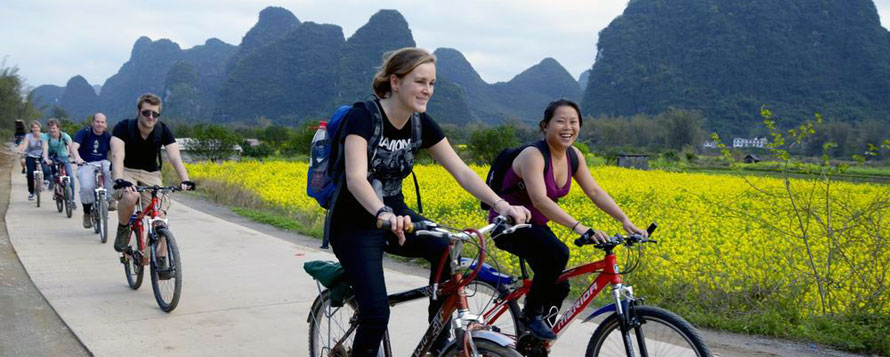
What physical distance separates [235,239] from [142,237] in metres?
2.80

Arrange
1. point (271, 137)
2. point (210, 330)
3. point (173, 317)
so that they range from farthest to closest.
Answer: point (271, 137)
point (173, 317)
point (210, 330)

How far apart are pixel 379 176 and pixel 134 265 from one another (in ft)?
12.5

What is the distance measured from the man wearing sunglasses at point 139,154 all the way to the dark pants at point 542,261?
10.1 feet

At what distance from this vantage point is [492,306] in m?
3.46

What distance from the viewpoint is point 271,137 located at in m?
47.6

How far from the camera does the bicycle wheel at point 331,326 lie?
3285 mm

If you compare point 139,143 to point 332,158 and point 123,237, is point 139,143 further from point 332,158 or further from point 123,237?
point 332,158

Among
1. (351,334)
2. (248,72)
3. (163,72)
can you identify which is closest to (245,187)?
(351,334)

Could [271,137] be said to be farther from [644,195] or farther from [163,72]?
[163,72]

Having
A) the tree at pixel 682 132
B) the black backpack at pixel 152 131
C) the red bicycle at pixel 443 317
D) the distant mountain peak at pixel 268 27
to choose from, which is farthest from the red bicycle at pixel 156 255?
the distant mountain peak at pixel 268 27

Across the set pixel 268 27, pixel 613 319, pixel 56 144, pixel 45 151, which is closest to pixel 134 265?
pixel 613 319

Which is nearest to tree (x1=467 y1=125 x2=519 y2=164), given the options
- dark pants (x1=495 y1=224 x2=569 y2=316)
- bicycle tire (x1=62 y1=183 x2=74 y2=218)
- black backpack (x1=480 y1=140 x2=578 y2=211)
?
bicycle tire (x1=62 y1=183 x2=74 y2=218)

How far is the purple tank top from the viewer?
11.7 ft

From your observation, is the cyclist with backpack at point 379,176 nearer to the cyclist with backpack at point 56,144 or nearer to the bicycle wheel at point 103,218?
the bicycle wheel at point 103,218
